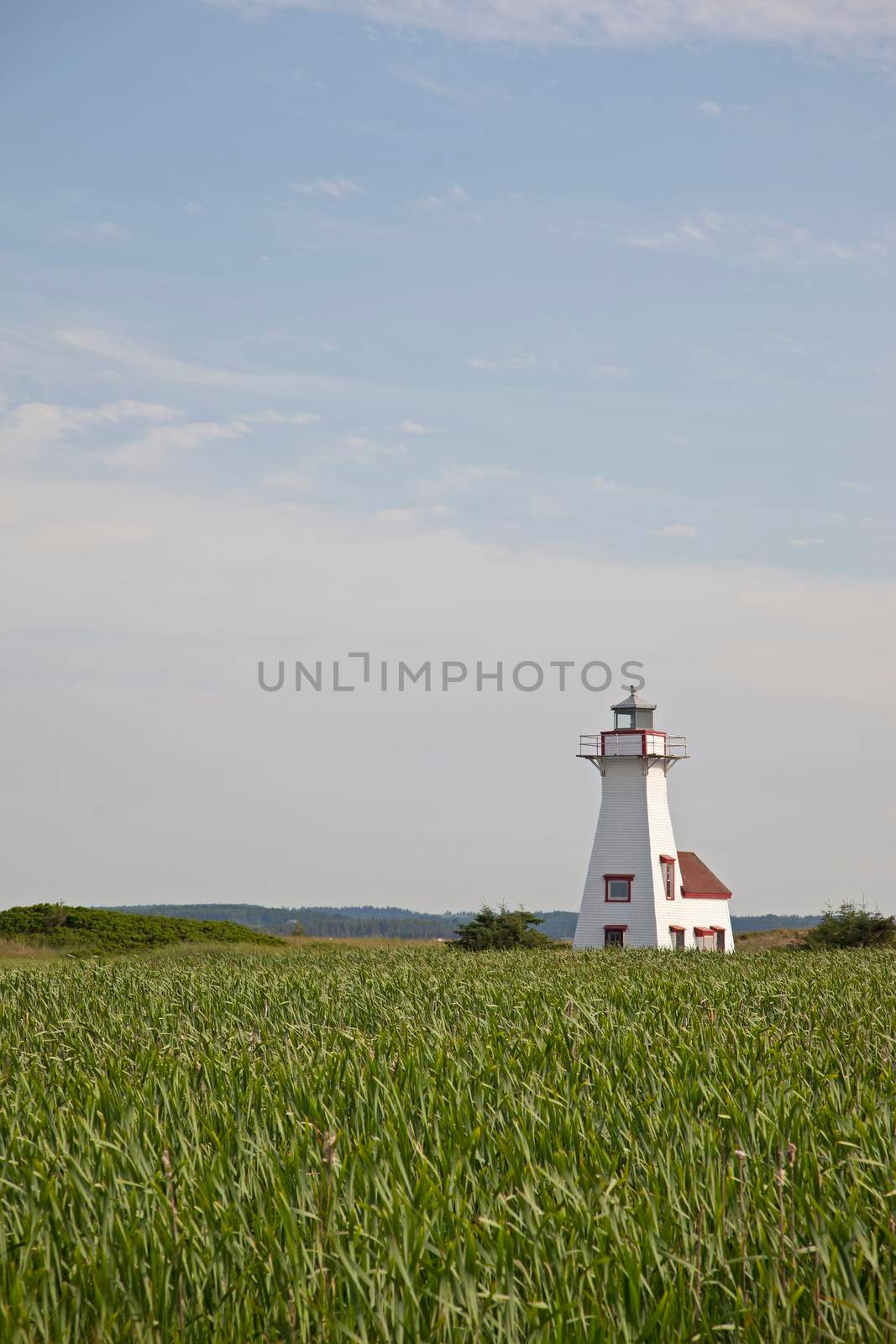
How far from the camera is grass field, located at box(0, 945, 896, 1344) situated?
425 centimetres

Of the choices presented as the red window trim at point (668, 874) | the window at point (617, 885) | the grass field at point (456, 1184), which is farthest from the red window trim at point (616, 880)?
the grass field at point (456, 1184)

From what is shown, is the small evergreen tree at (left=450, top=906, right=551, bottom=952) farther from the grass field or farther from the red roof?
the grass field

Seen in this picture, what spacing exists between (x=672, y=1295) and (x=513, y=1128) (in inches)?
109

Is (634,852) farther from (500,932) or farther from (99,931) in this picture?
(99,931)

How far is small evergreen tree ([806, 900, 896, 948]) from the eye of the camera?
43513 mm

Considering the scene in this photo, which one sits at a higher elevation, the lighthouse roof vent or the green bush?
the lighthouse roof vent

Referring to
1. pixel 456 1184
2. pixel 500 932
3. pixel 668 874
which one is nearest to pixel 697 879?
pixel 668 874

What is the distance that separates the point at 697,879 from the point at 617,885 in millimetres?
6123

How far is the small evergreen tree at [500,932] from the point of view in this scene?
4669 centimetres

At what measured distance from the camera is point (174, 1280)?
15.2 ft

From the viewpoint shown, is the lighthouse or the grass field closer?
the grass field

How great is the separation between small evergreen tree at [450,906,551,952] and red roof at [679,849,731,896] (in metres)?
8.20

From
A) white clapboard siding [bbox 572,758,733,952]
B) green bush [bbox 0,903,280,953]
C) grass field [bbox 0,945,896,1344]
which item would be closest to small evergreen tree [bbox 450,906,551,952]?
white clapboard siding [bbox 572,758,733,952]

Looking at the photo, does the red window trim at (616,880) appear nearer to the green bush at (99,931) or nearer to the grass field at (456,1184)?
the green bush at (99,931)
